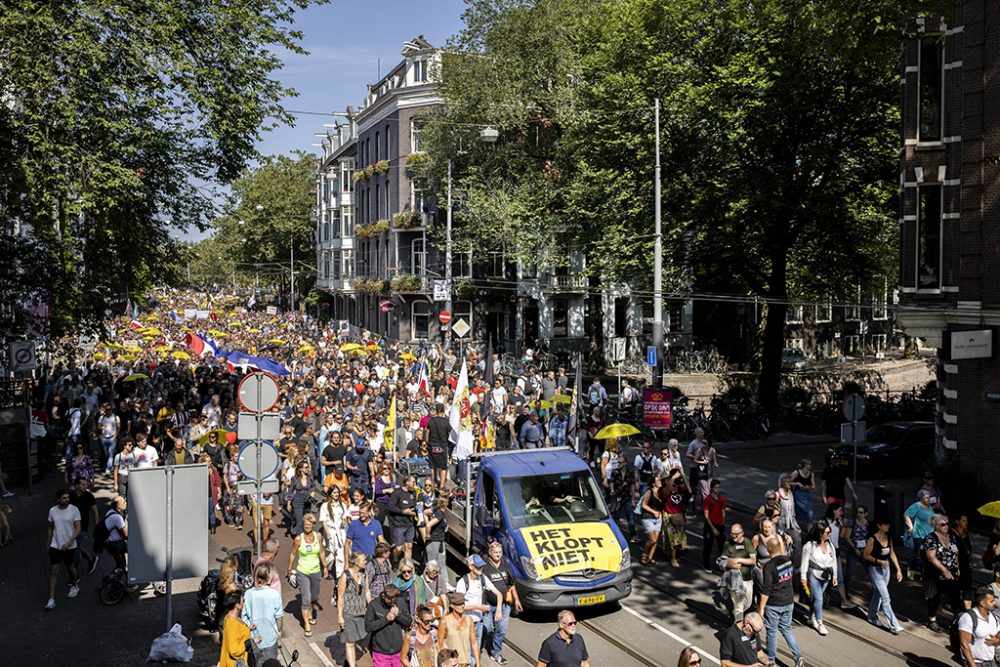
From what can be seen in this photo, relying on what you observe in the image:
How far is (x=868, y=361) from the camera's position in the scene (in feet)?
170

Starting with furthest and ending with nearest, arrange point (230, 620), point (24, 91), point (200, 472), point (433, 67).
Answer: point (433, 67), point (24, 91), point (200, 472), point (230, 620)

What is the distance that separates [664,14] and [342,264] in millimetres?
46200

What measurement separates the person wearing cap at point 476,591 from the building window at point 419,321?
44.5 m

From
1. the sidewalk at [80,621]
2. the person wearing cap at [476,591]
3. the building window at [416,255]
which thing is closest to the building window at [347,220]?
the building window at [416,255]

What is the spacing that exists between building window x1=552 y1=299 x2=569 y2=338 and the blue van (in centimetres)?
3553

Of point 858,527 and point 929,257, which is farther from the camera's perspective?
point 929,257

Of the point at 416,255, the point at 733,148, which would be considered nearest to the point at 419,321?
the point at 416,255

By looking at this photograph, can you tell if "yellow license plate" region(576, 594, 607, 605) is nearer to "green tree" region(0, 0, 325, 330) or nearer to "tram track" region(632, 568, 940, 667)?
"tram track" region(632, 568, 940, 667)

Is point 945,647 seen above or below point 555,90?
A: below

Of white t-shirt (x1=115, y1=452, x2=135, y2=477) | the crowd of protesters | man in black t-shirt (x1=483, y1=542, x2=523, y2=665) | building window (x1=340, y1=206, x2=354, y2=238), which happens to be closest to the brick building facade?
the crowd of protesters

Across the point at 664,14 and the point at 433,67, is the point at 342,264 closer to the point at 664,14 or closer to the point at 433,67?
the point at 433,67

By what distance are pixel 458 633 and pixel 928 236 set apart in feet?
52.3

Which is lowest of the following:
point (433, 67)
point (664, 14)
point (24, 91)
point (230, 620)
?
point (230, 620)

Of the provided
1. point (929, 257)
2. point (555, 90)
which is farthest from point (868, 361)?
point (929, 257)
